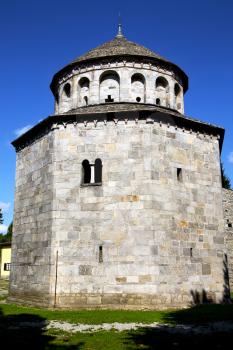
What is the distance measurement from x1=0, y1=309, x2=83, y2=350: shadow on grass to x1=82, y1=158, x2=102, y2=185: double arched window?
531 cm

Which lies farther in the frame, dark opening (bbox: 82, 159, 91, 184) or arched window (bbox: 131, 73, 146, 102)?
arched window (bbox: 131, 73, 146, 102)

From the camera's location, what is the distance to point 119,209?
14336mm

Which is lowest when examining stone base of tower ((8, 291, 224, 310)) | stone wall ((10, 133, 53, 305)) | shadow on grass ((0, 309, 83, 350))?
shadow on grass ((0, 309, 83, 350))

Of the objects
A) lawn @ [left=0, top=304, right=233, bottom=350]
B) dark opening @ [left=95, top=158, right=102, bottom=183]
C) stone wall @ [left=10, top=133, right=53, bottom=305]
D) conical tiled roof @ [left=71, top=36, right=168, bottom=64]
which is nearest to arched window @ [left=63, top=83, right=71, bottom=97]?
conical tiled roof @ [left=71, top=36, right=168, bottom=64]

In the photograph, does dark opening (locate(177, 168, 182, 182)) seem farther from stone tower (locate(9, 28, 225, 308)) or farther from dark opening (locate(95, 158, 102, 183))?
dark opening (locate(95, 158, 102, 183))

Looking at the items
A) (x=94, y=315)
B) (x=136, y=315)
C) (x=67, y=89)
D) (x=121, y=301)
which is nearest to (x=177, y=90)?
(x=67, y=89)

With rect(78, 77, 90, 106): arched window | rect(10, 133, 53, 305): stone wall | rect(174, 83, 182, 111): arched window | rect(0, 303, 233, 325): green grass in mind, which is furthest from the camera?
rect(174, 83, 182, 111): arched window

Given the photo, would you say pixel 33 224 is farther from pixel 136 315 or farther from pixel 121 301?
pixel 136 315

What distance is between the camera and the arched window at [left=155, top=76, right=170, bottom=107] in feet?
59.3

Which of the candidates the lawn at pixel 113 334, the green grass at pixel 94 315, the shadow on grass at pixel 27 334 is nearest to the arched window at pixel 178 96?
the lawn at pixel 113 334

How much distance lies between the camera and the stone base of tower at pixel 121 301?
1345 cm

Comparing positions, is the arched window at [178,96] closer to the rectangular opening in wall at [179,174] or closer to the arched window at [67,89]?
the rectangular opening in wall at [179,174]

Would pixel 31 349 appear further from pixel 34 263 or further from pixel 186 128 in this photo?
pixel 186 128

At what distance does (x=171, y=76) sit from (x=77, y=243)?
9.33 m
